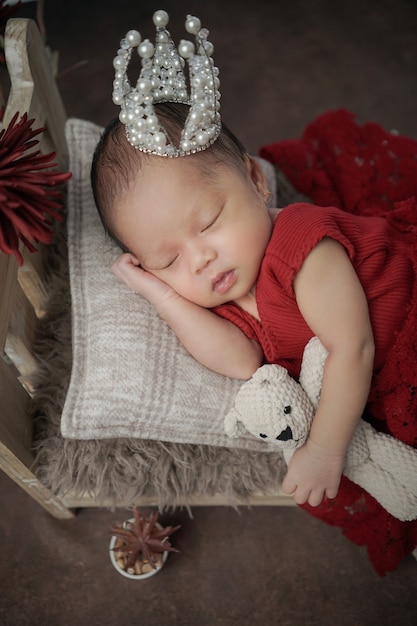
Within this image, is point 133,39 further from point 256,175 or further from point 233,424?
point 233,424

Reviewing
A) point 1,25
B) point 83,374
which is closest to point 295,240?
point 83,374

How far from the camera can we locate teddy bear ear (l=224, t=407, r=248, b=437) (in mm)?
1081

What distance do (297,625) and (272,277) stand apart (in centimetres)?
83

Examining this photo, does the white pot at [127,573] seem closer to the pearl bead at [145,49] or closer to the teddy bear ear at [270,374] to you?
the teddy bear ear at [270,374]

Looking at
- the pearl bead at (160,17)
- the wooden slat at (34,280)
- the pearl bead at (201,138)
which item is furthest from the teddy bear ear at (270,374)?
the pearl bead at (160,17)

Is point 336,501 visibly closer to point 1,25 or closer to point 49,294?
point 49,294

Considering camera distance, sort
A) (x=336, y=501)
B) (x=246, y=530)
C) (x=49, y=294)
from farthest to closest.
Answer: (x=246, y=530) < (x=49, y=294) < (x=336, y=501)

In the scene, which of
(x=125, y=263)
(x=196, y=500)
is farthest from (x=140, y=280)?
(x=196, y=500)

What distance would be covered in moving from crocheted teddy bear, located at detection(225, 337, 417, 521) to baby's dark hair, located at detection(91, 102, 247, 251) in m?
0.38

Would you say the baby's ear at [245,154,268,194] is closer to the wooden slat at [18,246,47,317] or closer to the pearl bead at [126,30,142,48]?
the pearl bead at [126,30,142,48]

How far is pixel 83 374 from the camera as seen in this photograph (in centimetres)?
109

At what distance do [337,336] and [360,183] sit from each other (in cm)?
62

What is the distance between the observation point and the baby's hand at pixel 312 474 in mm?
1051

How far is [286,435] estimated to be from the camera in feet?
3.34
